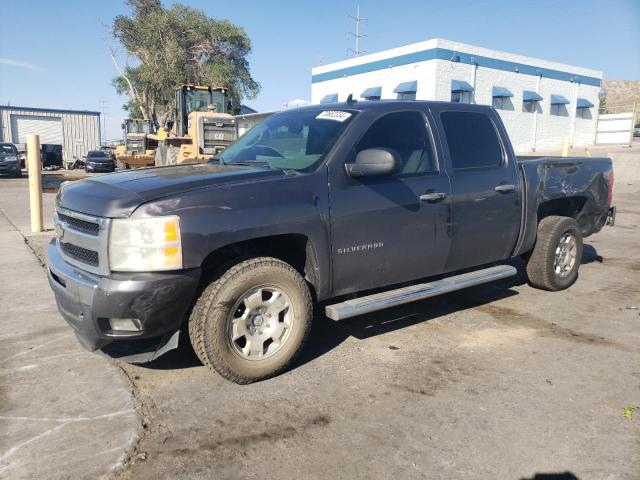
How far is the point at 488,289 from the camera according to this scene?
235 inches

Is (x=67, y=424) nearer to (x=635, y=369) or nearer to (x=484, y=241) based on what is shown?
(x=484, y=241)

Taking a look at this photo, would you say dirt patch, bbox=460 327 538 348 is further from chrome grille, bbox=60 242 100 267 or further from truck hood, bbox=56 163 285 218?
chrome grille, bbox=60 242 100 267

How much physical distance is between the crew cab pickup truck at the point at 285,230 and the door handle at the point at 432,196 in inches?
0.5

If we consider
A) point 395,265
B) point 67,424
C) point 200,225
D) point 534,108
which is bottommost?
point 67,424

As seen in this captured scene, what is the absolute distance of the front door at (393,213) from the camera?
148 inches

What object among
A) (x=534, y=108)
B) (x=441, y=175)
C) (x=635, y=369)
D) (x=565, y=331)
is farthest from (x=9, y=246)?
(x=534, y=108)

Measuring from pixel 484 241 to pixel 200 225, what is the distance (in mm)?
2748

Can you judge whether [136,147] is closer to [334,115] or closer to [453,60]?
[453,60]

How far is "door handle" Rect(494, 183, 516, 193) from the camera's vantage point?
4789mm

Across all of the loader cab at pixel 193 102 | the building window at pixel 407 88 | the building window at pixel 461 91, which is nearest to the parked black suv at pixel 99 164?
the loader cab at pixel 193 102

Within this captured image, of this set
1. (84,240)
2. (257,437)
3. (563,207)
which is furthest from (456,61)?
(257,437)

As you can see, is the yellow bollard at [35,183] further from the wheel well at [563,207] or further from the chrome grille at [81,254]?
the wheel well at [563,207]

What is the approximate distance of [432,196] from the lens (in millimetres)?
4227

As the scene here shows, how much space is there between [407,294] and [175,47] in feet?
136
